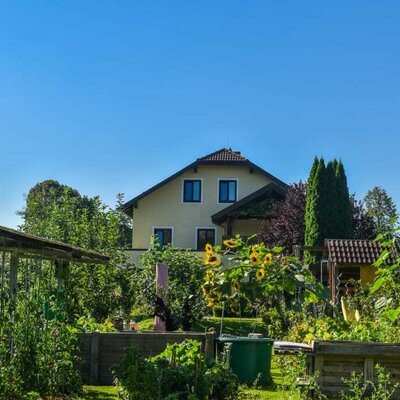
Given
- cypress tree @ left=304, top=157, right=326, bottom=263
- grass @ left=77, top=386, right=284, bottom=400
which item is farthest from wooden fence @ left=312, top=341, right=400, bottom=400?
cypress tree @ left=304, top=157, right=326, bottom=263

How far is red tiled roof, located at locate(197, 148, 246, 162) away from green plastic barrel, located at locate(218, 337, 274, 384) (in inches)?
1017

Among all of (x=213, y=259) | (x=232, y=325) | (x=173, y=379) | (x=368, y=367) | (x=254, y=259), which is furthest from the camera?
(x=232, y=325)

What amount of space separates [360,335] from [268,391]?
8.36 feet

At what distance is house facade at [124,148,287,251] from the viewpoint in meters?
36.2

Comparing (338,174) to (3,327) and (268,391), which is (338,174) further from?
(3,327)

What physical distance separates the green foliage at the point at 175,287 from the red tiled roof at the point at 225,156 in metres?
15.2

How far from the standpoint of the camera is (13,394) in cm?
783

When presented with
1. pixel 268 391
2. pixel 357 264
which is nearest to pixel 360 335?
pixel 268 391

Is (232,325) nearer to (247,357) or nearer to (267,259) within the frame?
(247,357)

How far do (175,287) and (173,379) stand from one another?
11.1 meters

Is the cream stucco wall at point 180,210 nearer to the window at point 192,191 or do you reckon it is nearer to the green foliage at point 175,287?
the window at point 192,191

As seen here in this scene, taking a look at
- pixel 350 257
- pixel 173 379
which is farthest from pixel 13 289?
pixel 350 257

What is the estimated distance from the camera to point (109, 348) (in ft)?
34.0

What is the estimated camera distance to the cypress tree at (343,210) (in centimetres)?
3142
